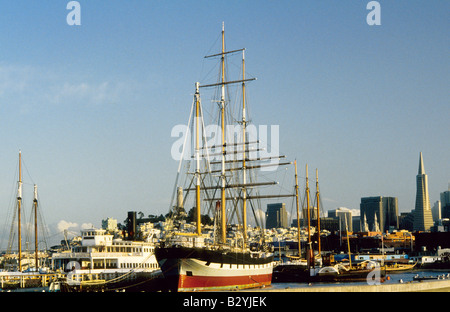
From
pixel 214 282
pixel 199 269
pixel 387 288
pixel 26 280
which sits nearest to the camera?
pixel 387 288

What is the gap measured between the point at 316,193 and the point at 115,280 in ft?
188

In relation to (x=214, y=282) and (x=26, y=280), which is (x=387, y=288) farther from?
(x=26, y=280)

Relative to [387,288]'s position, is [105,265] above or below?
below

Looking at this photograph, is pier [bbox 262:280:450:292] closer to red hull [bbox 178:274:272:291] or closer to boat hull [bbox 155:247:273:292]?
boat hull [bbox 155:247:273:292]

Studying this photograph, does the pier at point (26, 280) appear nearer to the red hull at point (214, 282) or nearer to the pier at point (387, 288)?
the red hull at point (214, 282)

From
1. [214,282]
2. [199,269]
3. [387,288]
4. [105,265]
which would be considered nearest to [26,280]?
[105,265]

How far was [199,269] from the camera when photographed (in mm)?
65562

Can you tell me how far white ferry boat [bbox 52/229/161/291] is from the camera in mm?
74812

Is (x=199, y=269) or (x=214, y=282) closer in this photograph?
(x=199, y=269)

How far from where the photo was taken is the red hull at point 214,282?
6431cm

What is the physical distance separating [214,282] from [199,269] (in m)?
3.25

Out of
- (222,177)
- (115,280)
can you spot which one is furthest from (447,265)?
(115,280)

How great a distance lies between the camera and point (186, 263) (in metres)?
64.4
